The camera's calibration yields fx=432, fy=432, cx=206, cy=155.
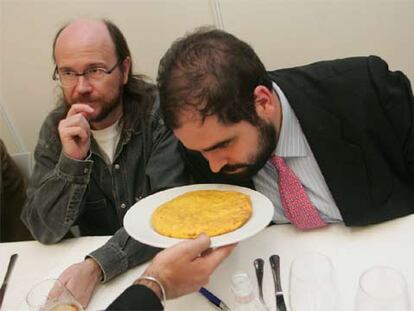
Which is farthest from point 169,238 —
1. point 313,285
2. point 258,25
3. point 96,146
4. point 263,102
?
point 258,25

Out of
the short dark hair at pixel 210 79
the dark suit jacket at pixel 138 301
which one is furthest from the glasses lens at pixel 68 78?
the dark suit jacket at pixel 138 301

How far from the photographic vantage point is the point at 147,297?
0.93m

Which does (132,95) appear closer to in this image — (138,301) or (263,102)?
(263,102)

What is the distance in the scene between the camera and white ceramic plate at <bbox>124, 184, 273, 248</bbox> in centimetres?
97

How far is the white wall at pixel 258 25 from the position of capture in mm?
2053

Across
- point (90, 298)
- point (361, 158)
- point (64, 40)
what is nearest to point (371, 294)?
point (361, 158)

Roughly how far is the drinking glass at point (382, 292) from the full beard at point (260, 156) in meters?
0.48

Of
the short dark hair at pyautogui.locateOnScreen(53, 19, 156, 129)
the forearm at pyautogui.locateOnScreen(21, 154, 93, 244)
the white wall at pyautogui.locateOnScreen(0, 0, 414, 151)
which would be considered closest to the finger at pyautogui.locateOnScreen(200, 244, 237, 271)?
the forearm at pyautogui.locateOnScreen(21, 154, 93, 244)

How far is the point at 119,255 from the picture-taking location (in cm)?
117

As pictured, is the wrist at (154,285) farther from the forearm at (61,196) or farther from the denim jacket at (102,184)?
the forearm at (61,196)

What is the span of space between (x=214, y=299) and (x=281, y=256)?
0.22 meters

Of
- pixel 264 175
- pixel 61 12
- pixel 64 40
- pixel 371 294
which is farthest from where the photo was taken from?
pixel 61 12

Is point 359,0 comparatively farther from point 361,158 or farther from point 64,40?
point 64,40

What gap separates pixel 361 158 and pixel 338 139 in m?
0.09
